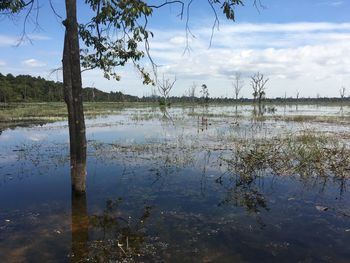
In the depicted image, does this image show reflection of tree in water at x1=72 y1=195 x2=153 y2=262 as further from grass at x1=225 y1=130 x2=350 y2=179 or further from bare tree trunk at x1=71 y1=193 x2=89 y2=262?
grass at x1=225 y1=130 x2=350 y2=179

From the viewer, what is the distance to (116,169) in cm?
1287

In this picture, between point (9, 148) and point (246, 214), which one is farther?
point (9, 148)

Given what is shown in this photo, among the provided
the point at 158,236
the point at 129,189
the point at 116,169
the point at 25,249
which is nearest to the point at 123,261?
the point at 158,236

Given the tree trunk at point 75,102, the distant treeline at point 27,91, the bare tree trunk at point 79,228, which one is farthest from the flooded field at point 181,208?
the distant treeline at point 27,91

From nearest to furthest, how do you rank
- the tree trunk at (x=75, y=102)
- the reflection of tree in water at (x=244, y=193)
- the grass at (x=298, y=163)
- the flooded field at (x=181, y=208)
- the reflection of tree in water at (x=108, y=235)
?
the reflection of tree in water at (x=108, y=235)
the flooded field at (x=181, y=208)
the reflection of tree in water at (x=244, y=193)
the tree trunk at (x=75, y=102)
the grass at (x=298, y=163)

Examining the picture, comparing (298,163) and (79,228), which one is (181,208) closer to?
(79,228)

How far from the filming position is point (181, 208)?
853 centimetres

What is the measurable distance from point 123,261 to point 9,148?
14.3m

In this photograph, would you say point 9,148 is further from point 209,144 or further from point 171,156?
point 209,144

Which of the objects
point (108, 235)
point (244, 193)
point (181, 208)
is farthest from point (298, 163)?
point (108, 235)

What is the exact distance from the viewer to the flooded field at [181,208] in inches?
245

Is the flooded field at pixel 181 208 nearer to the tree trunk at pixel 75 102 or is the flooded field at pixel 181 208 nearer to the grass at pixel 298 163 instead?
the grass at pixel 298 163

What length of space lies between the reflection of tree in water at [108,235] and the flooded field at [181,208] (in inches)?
0.7

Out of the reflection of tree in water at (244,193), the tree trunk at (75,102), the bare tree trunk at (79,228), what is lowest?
the bare tree trunk at (79,228)
